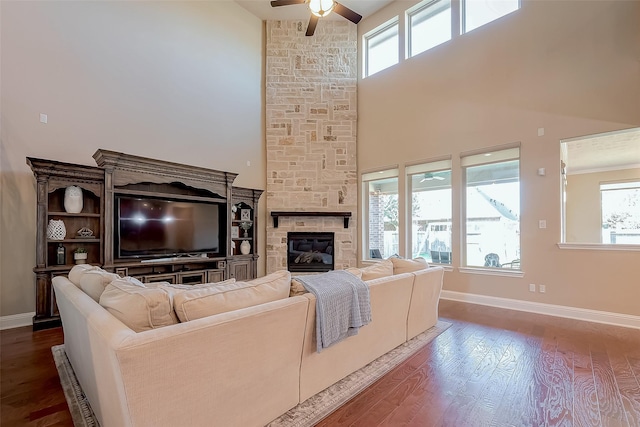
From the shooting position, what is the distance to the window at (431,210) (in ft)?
17.6

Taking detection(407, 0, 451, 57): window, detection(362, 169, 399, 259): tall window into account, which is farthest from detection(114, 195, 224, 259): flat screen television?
detection(407, 0, 451, 57): window

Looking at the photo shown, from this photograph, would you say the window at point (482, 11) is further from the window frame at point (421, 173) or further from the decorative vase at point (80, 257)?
the decorative vase at point (80, 257)

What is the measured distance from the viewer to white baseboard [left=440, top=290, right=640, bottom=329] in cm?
356

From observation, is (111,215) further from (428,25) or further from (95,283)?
(428,25)

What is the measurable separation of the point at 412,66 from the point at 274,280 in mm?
5449

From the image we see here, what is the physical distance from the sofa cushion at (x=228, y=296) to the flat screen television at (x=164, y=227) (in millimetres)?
3288

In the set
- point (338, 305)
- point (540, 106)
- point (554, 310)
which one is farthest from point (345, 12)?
point (554, 310)

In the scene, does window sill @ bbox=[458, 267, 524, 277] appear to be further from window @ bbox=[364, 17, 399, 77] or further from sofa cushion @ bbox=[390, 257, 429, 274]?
window @ bbox=[364, 17, 399, 77]

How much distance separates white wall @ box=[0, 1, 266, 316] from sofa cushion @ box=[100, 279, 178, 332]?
11.3 ft

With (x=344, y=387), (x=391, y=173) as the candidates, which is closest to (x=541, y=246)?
(x=391, y=173)

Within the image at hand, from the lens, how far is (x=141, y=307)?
1378mm

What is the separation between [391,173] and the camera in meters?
6.18

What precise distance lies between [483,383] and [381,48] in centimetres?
652

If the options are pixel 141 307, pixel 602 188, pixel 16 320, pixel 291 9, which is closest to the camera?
pixel 141 307
